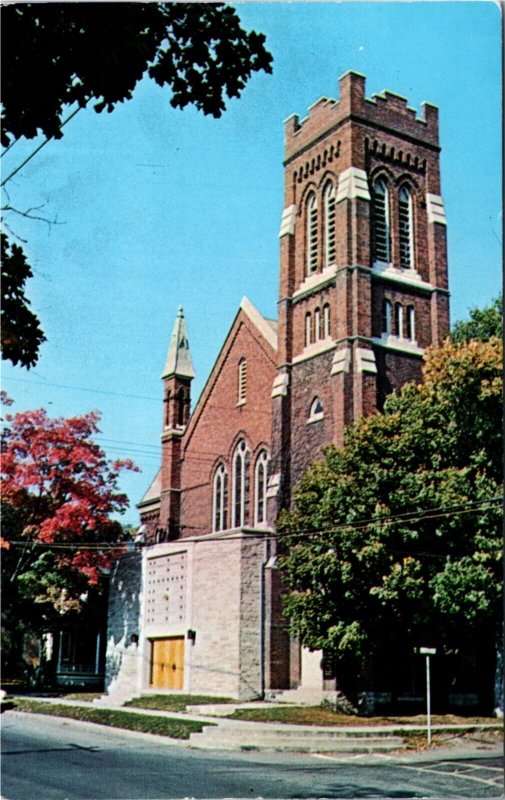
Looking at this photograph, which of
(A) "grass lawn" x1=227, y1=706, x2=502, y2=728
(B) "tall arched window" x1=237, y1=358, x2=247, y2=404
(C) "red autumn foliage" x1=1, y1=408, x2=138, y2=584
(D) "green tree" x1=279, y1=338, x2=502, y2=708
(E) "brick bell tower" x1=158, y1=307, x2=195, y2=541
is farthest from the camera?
(E) "brick bell tower" x1=158, y1=307, x2=195, y2=541

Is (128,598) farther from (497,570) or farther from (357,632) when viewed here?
(497,570)

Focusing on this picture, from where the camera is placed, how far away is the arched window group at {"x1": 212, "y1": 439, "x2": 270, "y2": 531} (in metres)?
30.8

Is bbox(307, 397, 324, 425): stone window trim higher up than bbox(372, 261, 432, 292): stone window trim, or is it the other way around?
bbox(372, 261, 432, 292): stone window trim

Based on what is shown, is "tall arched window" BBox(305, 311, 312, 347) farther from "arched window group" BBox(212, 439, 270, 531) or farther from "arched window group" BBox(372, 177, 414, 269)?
"arched window group" BBox(212, 439, 270, 531)

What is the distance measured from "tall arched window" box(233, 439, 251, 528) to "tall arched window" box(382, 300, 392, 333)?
6.40 meters

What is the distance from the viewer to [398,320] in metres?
28.8

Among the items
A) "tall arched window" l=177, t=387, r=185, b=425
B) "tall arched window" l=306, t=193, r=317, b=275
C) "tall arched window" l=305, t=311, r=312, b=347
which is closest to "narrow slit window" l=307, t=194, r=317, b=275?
"tall arched window" l=306, t=193, r=317, b=275

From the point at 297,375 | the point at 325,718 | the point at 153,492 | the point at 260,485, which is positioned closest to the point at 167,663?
the point at 260,485

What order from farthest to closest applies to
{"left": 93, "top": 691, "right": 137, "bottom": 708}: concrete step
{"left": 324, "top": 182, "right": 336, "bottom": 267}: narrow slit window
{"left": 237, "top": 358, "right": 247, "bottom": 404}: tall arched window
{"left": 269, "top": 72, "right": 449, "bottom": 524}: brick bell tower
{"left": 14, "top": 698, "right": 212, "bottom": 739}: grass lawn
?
{"left": 237, "top": 358, "right": 247, "bottom": 404}: tall arched window < {"left": 324, "top": 182, "right": 336, "bottom": 267}: narrow slit window < {"left": 269, "top": 72, "right": 449, "bottom": 524}: brick bell tower < {"left": 93, "top": 691, "right": 137, "bottom": 708}: concrete step < {"left": 14, "top": 698, "right": 212, "bottom": 739}: grass lawn

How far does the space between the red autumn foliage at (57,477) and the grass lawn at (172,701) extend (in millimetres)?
5363

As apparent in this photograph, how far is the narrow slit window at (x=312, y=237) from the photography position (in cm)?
3036

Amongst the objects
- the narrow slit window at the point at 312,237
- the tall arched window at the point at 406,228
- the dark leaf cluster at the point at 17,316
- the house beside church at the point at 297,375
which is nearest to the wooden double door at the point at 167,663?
the house beside church at the point at 297,375

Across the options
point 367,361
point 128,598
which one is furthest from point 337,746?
point 128,598

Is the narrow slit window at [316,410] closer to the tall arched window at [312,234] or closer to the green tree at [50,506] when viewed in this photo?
the tall arched window at [312,234]
